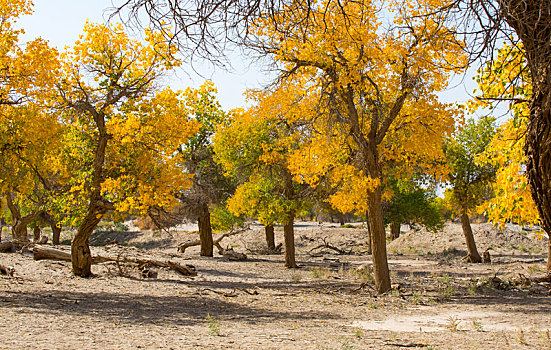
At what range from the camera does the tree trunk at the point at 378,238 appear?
37.3 ft

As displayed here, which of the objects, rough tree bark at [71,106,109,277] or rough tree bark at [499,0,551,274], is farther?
rough tree bark at [71,106,109,277]

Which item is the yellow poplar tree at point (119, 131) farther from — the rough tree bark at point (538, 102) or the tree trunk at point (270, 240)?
the tree trunk at point (270, 240)

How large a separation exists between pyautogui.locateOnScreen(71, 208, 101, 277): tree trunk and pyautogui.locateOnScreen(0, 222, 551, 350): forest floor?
45 cm

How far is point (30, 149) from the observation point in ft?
34.0

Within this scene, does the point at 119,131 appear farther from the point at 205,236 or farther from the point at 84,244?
the point at 205,236

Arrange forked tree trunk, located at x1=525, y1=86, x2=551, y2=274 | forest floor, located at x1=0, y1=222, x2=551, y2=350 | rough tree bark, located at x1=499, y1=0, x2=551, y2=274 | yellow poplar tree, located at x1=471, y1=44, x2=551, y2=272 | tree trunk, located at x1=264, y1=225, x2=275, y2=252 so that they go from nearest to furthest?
1. rough tree bark, located at x1=499, y1=0, x2=551, y2=274
2. forked tree trunk, located at x1=525, y1=86, x2=551, y2=274
3. yellow poplar tree, located at x1=471, y1=44, x2=551, y2=272
4. forest floor, located at x1=0, y1=222, x2=551, y2=350
5. tree trunk, located at x1=264, y1=225, x2=275, y2=252

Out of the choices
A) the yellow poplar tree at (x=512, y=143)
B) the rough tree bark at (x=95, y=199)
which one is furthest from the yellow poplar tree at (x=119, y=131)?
the yellow poplar tree at (x=512, y=143)

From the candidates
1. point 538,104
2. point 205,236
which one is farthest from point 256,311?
point 205,236

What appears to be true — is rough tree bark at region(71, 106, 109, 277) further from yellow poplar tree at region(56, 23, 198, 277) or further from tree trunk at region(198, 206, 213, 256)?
tree trunk at region(198, 206, 213, 256)

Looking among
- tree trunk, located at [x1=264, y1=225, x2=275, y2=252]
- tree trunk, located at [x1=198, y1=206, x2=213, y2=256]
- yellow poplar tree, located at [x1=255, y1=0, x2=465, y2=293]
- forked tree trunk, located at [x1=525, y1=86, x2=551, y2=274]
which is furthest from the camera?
tree trunk, located at [x1=264, y1=225, x2=275, y2=252]

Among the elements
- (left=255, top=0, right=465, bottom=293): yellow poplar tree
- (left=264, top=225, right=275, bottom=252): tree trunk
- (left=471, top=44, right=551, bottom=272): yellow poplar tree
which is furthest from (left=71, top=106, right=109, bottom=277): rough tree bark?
(left=264, top=225, right=275, bottom=252): tree trunk

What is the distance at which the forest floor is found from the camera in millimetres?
5906

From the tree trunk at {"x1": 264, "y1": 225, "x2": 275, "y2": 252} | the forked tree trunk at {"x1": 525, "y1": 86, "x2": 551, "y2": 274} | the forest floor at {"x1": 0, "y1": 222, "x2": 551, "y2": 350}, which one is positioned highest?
the forked tree trunk at {"x1": 525, "y1": 86, "x2": 551, "y2": 274}

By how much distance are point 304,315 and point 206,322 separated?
82.8 inches
